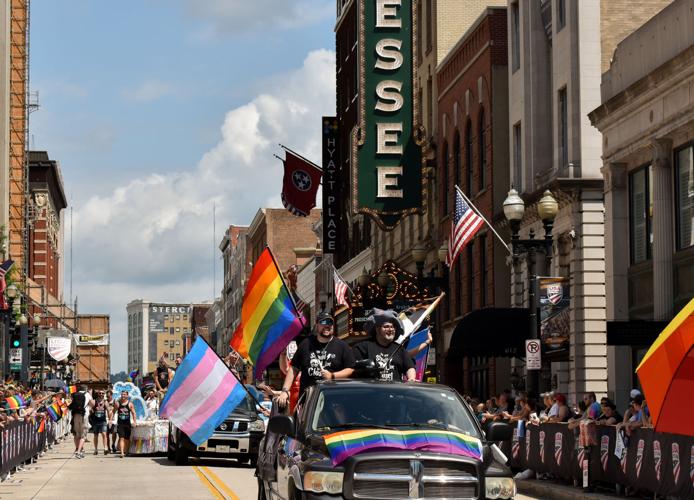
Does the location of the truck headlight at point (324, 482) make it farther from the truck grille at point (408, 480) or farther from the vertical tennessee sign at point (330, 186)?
the vertical tennessee sign at point (330, 186)

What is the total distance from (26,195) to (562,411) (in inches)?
2863

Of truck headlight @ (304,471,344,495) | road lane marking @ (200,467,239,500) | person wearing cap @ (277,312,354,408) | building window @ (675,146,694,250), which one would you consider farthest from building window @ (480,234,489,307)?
truck headlight @ (304,471,344,495)

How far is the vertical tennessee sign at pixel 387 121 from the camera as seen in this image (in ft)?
182

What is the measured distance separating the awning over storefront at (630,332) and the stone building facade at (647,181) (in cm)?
2

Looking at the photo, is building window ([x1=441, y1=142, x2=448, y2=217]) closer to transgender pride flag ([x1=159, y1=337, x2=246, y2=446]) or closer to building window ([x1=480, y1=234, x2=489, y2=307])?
building window ([x1=480, y1=234, x2=489, y2=307])

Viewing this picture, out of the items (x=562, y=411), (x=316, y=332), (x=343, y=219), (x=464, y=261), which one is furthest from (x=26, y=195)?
(x=316, y=332)

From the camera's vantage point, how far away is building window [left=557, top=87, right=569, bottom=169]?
39.0 meters

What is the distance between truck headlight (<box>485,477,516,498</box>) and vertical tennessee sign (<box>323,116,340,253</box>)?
203ft

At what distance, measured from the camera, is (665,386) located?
11.5 m

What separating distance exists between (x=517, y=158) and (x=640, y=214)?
10109mm

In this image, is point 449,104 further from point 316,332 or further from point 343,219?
point 316,332

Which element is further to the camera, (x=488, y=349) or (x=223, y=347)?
(x=223, y=347)

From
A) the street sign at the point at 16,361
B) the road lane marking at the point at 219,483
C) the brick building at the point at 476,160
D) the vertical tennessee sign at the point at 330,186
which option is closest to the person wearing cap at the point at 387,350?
the road lane marking at the point at 219,483

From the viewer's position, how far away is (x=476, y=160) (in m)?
48.0
